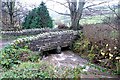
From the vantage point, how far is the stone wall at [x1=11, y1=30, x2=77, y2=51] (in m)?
9.09

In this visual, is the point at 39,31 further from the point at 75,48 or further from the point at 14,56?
the point at 14,56

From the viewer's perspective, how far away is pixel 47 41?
10.2 m

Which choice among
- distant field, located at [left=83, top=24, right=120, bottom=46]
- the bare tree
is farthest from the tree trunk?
distant field, located at [left=83, top=24, right=120, bottom=46]

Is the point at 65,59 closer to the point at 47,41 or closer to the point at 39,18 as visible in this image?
the point at 47,41

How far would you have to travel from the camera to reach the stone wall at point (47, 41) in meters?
9.09

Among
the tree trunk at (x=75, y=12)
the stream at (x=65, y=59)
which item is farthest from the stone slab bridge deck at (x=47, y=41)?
the tree trunk at (x=75, y=12)

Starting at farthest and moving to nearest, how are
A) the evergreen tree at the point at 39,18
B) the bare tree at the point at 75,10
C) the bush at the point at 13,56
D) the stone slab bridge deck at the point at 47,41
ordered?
the evergreen tree at the point at 39,18
the bare tree at the point at 75,10
the stone slab bridge deck at the point at 47,41
the bush at the point at 13,56

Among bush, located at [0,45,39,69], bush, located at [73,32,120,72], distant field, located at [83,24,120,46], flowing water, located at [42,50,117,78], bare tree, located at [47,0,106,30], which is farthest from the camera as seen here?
bare tree, located at [47,0,106,30]

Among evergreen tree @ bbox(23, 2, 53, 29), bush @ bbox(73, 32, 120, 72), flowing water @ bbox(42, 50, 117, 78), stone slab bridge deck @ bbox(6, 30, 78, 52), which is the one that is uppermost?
evergreen tree @ bbox(23, 2, 53, 29)

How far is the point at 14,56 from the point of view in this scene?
297 inches

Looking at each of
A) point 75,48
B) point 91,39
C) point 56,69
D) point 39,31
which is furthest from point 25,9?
point 56,69

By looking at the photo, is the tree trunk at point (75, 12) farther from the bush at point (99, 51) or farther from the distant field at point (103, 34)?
the distant field at point (103, 34)

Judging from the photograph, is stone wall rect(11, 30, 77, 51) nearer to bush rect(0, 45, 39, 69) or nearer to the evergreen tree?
bush rect(0, 45, 39, 69)

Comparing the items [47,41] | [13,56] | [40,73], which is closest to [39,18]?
[47,41]
